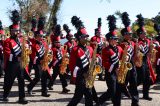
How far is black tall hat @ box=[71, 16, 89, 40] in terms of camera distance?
8898mm

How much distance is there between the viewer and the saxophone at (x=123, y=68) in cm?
944

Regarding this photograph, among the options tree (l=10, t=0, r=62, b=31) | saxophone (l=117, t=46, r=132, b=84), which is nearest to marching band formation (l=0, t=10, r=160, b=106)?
saxophone (l=117, t=46, r=132, b=84)

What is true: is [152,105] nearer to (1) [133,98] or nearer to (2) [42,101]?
(1) [133,98]

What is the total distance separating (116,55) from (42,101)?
3.06m

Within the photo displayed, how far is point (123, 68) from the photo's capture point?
9.59 metres

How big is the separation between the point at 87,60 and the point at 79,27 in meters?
0.77

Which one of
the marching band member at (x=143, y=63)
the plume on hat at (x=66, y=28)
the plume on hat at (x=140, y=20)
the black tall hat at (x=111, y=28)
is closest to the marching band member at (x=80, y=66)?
the black tall hat at (x=111, y=28)

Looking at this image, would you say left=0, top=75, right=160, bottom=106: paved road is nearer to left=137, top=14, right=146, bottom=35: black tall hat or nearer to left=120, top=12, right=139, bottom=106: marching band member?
left=120, top=12, right=139, bottom=106: marching band member

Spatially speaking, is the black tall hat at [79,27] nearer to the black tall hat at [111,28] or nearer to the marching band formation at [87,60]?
the marching band formation at [87,60]

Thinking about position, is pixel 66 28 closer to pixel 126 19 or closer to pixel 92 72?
pixel 126 19

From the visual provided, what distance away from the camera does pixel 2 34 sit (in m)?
16.2

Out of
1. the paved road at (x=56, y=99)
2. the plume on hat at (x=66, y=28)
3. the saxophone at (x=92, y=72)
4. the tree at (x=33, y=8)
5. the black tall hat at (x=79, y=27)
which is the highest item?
the tree at (x=33, y=8)

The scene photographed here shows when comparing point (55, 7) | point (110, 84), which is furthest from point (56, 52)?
point (55, 7)

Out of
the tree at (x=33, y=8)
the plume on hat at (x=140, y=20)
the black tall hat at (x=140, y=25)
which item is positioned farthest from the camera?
the tree at (x=33, y=8)
